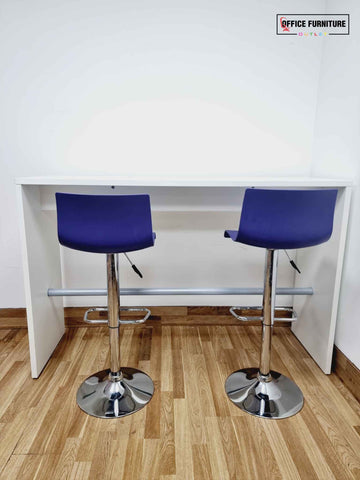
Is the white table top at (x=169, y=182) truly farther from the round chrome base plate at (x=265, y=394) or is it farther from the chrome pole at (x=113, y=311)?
the round chrome base plate at (x=265, y=394)

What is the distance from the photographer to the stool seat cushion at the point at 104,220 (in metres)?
1.21

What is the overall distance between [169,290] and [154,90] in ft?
4.12

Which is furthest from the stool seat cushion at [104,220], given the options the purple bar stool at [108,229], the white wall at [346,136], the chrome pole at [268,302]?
the white wall at [346,136]

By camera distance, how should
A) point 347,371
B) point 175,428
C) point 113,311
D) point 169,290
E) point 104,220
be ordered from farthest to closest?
point 169,290 < point 347,371 < point 113,311 < point 175,428 < point 104,220

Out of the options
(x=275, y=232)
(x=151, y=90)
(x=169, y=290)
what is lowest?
(x=169, y=290)

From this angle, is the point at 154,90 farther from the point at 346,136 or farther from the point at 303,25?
the point at 346,136

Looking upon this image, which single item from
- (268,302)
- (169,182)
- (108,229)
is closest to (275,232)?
(268,302)

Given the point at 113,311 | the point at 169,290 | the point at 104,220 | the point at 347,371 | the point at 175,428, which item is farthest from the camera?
the point at 169,290

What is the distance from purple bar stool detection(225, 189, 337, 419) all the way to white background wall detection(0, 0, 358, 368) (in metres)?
0.77

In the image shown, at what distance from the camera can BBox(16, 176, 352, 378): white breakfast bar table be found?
1.52 meters

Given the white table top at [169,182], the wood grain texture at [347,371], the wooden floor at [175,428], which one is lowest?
the wooden floor at [175,428]

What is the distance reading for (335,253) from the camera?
165 cm

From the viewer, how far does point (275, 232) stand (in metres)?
1.26

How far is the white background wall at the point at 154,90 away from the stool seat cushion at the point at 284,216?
78cm
